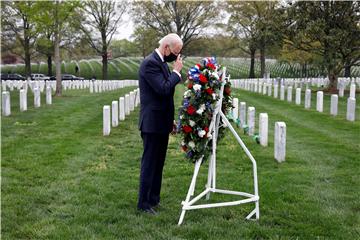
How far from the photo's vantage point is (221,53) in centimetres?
5981

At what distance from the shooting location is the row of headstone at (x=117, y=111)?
12.5 metres

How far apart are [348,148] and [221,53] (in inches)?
1966

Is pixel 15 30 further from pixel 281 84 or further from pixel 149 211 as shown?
pixel 149 211

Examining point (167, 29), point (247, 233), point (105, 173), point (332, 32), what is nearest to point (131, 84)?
point (167, 29)

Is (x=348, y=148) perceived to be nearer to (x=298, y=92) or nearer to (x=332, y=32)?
(x=298, y=92)

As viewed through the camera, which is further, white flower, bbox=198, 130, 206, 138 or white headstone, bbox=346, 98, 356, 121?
white headstone, bbox=346, 98, 356, 121

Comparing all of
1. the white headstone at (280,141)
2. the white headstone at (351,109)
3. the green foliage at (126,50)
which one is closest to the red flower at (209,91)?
the white headstone at (280,141)

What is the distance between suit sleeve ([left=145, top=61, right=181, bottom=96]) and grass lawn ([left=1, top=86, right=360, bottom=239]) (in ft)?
5.12

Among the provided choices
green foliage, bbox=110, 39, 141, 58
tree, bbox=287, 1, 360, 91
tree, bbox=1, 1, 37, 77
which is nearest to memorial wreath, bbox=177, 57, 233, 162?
tree, bbox=287, 1, 360, 91

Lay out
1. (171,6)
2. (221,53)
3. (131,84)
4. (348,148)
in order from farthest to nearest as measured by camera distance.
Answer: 1. (221,53)
2. (171,6)
3. (131,84)
4. (348,148)

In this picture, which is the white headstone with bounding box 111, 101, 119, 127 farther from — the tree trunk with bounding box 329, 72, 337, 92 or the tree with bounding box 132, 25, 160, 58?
the tree with bounding box 132, 25, 160, 58

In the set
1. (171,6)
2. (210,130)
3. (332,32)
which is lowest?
(210,130)

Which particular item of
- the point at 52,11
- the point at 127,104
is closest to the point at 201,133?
the point at 127,104

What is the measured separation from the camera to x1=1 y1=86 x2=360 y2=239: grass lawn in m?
5.43
